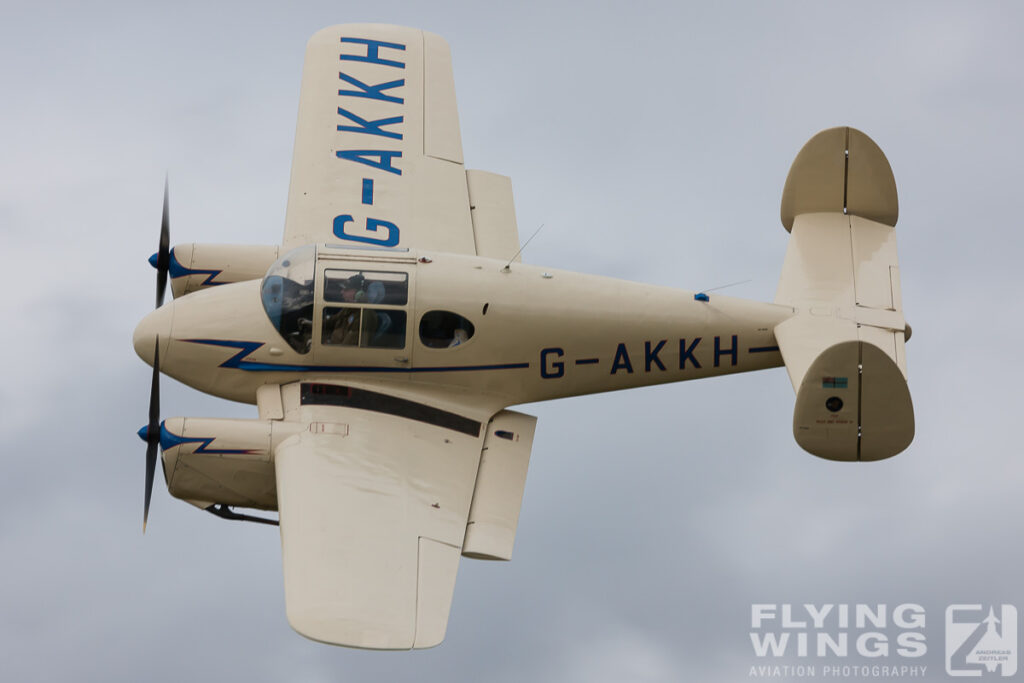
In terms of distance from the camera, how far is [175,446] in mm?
21734

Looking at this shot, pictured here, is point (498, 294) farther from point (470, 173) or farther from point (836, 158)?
point (836, 158)

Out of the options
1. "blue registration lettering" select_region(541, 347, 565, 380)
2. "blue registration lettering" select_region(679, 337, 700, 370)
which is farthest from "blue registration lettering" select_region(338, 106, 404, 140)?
"blue registration lettering" select_region(679, 337, 700, 370)

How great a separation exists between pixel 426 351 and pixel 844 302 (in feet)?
18.9

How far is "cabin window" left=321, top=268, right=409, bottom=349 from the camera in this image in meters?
23.0

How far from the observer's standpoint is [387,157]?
84.9 ft

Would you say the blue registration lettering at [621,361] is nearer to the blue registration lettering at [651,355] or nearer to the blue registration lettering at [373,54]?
the blue registration lettering at [651,355]

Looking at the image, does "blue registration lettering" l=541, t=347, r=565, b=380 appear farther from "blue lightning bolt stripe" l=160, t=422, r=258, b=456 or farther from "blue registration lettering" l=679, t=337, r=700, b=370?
"blue lightning bolt stripe" l=160, t=422, r=258, b=456

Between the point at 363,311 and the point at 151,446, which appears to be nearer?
the point at 151,446

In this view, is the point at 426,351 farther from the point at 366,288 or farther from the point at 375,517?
the point at 375,517

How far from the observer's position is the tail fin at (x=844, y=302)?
22109mm

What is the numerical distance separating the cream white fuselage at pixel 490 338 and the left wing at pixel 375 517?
58 centimetres

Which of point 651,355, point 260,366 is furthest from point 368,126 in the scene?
point 651,355

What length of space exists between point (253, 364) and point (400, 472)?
267 cm

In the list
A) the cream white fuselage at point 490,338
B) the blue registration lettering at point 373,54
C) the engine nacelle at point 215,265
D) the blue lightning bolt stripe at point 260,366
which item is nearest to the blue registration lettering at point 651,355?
the cream white fuselage at point 490,338
